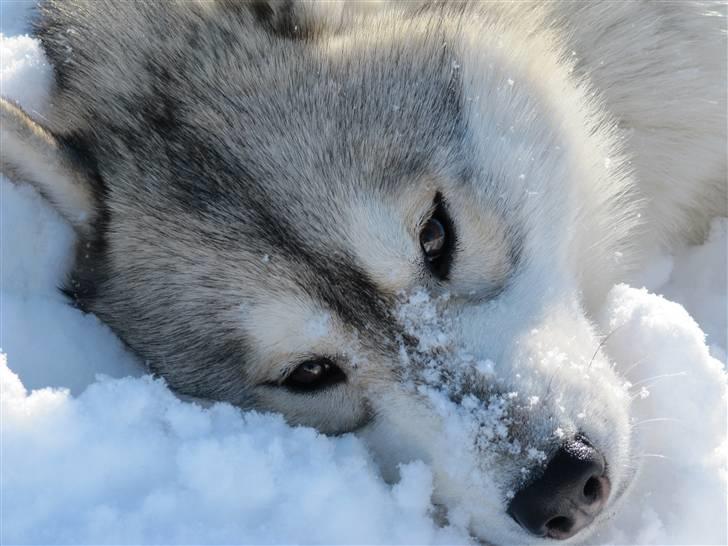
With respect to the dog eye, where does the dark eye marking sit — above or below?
above

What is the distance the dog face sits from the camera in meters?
2.11

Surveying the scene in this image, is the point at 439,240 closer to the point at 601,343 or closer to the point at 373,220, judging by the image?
the point at 373,220

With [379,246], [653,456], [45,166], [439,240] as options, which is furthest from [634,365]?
[45,166]

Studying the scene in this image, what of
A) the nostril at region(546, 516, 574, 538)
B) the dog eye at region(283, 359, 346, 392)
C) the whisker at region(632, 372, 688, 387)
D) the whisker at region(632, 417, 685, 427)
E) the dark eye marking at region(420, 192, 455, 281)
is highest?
the dark eye marking at region(420, 192, 455, 281)

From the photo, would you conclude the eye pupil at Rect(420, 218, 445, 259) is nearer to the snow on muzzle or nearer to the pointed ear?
the snow on muzzle

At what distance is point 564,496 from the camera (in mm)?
1954

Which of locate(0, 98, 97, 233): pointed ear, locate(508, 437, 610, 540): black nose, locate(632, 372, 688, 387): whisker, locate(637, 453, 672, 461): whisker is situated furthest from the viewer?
locate(0, 98, 97, 233): pointed ear

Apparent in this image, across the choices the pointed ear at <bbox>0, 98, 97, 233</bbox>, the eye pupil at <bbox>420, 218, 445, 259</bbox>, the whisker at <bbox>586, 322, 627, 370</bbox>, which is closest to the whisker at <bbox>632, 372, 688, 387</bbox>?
the whisker at <bbox>586, 322, 627, 370</bbox>

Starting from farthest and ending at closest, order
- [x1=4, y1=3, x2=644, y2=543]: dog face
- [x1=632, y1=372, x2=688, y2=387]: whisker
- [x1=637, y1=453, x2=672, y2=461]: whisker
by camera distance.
→ [x1=632, y1=372, x2=688, y2=387]: whisker → [x1=637, y1=453, x2=672, y2=461]: whisker → [x1=4, y1=3, x2=644, y2=543]: dog face

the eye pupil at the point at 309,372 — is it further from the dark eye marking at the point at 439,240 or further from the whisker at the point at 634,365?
the whisker at the point at 634,365

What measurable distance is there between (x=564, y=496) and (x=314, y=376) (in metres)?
0.82

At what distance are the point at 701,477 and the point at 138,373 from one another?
5.50 feet

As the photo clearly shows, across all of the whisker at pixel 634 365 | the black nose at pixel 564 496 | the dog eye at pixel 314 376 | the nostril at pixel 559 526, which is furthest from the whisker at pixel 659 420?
the dog eye at pixel 314 376

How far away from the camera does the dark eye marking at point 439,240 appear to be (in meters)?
2.30
